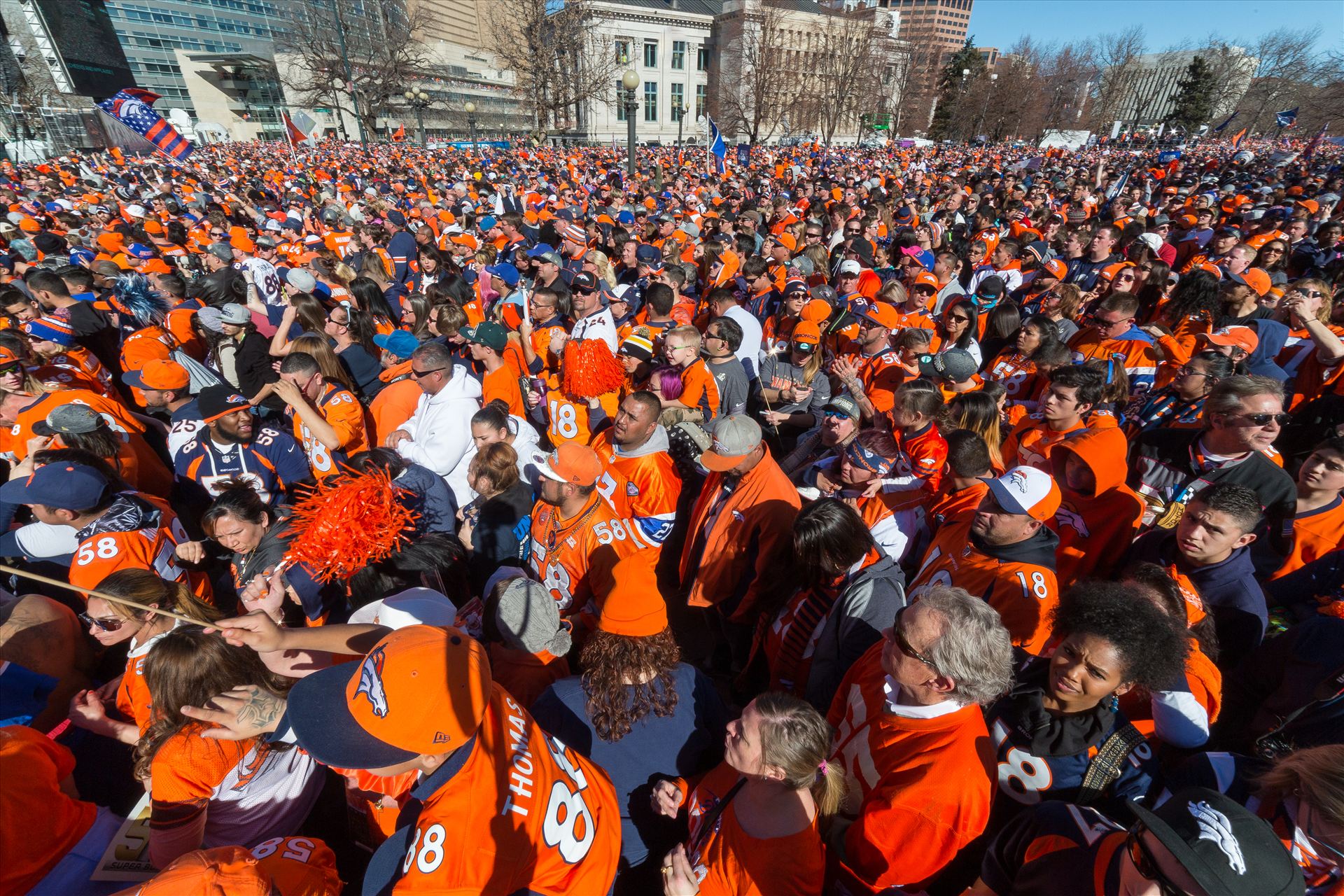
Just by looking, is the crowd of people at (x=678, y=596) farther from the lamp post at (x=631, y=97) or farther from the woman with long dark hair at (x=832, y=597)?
the lamp post at (x=631, y=97)

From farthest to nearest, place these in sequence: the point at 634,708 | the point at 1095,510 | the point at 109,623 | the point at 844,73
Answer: the point at 844,73 < the point at 1095,510 < the point at 109,623 < the point at 634,708

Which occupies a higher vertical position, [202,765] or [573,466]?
[573,466]

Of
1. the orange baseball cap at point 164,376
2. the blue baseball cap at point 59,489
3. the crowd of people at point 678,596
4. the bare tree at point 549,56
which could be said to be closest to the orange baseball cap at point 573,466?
the crowd of people at point 678,596

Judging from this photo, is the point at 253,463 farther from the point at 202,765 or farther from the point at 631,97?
the point at 631,97

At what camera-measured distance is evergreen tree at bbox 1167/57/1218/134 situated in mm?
40500

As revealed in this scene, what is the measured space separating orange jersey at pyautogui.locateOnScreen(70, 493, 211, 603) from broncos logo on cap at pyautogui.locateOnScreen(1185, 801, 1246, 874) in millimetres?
4100

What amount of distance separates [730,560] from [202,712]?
2473 mm

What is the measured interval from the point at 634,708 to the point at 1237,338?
17.7 feet

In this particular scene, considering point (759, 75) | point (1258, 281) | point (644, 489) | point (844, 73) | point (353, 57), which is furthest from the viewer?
point (353, 57)

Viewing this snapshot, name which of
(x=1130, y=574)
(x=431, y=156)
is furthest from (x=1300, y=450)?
(x=431, y=156)

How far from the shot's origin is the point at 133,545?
3133 mm

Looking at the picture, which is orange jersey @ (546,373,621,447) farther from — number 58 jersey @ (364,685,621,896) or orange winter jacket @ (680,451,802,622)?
number 58 jersey @ (364,685,621,896)

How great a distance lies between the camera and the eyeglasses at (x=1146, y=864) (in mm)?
1229

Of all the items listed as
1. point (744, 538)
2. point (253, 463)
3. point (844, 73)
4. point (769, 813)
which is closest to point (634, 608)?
point (769, 813)
